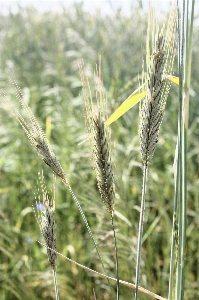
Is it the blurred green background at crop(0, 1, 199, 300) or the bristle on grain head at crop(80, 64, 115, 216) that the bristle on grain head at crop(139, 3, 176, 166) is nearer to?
the bristle on grain head at crop(80, 64, 115, 216)

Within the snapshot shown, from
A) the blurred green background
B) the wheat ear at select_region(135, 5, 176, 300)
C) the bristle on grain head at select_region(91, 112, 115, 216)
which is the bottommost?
the blurred green background

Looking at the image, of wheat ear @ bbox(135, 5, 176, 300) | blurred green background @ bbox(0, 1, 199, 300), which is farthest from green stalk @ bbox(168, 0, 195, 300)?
blurred green background @ bbox(0, 1, 199, 300)

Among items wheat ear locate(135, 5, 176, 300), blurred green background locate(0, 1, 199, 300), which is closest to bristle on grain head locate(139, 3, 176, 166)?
wheat ear locate(135, 5, 176, 300)

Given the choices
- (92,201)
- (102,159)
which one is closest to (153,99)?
(102,159)

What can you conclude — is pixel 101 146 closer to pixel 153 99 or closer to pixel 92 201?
pixel 153 99

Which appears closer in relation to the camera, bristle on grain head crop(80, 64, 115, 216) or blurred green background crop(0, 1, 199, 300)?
bristle on grain head crop(80, 64, 115, 216)

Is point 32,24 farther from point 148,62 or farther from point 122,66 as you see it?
point 148,62

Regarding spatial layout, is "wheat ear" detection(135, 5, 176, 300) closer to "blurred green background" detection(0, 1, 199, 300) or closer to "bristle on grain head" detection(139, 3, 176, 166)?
"bristle on grain head" detection(139, 3, 176, 166)

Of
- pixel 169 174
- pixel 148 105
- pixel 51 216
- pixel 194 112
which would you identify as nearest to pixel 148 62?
pixel 148 105

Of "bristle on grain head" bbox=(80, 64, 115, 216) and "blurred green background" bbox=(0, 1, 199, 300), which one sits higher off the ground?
"bristle on grain head" bbox=(80, 64, 115, 216)

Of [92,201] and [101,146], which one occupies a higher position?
[101,146]

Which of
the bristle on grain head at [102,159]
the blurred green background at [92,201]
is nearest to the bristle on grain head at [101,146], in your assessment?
the bristle on grain head at [102,159]

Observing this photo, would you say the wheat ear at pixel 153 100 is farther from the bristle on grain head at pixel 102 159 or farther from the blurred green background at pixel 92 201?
the blurred green background at pixel 92 201

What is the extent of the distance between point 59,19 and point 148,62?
5.20 m
